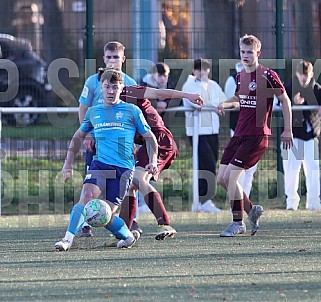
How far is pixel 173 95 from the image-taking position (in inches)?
375

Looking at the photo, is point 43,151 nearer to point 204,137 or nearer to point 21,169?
point 21,169

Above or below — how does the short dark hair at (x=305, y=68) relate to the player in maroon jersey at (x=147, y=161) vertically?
above

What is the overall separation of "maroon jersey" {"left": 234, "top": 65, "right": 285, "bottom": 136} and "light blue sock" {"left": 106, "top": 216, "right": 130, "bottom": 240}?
1854 millimetres

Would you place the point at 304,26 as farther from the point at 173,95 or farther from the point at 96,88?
the point at 173,95

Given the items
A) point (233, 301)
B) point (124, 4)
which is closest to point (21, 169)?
point (124, 4)

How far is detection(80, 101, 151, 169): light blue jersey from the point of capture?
912cm

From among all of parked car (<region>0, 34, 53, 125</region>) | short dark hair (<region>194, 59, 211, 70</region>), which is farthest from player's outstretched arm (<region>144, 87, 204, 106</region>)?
parked car (<region>0, 34, 53, 125</region>)

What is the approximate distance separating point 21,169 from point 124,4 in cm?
320

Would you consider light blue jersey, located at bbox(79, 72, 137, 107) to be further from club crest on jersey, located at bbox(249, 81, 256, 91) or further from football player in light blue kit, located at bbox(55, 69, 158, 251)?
club crest on jersey, located at bbox(249, 81, 256, 91)

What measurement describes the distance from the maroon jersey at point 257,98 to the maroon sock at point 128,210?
4.42 ft

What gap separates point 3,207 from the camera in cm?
1376

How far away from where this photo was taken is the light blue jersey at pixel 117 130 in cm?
912

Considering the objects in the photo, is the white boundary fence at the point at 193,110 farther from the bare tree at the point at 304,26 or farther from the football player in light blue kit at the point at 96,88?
the football player in light blue kit at the point at 96,88

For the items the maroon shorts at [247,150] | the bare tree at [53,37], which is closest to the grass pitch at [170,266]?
the maroon shorts at [247,150]
